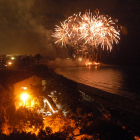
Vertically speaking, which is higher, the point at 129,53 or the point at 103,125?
the point at 129,53

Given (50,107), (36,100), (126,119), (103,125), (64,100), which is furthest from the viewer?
(64,100)

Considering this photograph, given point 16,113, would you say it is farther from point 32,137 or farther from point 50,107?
point 50,107

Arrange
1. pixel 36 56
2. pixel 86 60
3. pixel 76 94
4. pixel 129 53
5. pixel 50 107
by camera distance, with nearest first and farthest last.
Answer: pixel 50 107 → pixel 76 94 → pixel 36 56 → pixel 129 53 → pixel 86 60

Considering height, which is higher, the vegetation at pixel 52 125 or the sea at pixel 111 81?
the vegetation at pixel 52 125

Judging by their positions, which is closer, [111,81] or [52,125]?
[52,125]

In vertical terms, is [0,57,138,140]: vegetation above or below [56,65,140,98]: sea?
above

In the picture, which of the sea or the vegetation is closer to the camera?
the vegetation

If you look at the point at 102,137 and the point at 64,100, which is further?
the point at 64,100

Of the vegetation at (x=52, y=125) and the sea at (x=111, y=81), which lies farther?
the sea at (x=111, y=81)

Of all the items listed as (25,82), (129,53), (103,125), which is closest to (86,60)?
(129,53)

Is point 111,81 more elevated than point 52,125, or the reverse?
point 52,125

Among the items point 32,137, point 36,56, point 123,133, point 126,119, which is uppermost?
point 36,56
